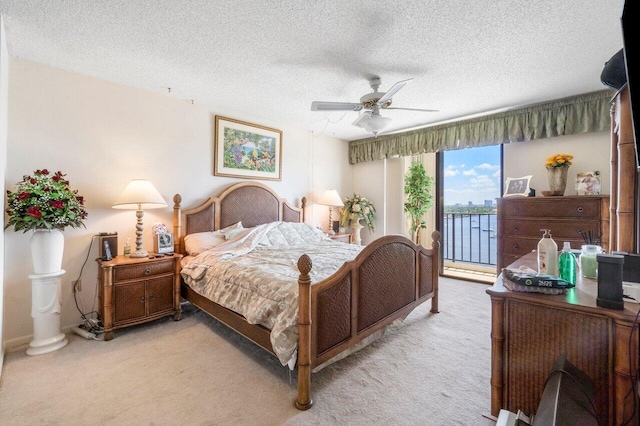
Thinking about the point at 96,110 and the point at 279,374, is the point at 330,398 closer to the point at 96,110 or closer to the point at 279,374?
the point at 279,374

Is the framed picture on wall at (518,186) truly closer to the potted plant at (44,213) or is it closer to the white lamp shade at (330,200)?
the white lamp shade at (330,200)

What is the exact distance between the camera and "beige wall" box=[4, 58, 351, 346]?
2.40 m

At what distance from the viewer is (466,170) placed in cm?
473

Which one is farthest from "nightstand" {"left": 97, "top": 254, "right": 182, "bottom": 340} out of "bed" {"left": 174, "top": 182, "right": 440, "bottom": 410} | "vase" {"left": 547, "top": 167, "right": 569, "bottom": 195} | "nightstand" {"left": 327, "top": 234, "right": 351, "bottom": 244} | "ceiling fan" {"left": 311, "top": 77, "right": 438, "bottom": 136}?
"vase" {"left": 547, "top": 167, "right": 569, "bottom": 195}

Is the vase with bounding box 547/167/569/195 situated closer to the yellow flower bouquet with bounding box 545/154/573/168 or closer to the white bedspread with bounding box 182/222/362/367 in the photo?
the yellow flower bouquet with bounding box 545/154/573/168

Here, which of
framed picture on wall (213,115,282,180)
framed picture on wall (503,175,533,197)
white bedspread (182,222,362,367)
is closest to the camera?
white bedspread (182,222,362,367)

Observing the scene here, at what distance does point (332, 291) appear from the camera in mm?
1864

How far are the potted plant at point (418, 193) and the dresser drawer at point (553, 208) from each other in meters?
1.31

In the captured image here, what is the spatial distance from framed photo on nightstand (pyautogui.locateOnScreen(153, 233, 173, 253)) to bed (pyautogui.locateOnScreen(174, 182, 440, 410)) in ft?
0.63

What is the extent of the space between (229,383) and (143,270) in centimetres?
145

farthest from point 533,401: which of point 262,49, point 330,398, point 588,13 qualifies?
point 262,49

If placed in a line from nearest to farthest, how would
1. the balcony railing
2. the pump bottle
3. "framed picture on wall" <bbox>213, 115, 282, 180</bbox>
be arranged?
the pump bottle, "framed picture on wall" <bbox>213, 115, 282, 180</bbox>, the balcony railing

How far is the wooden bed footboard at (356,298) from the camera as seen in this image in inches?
65.1

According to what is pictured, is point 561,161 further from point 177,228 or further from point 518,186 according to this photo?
point 177,228
